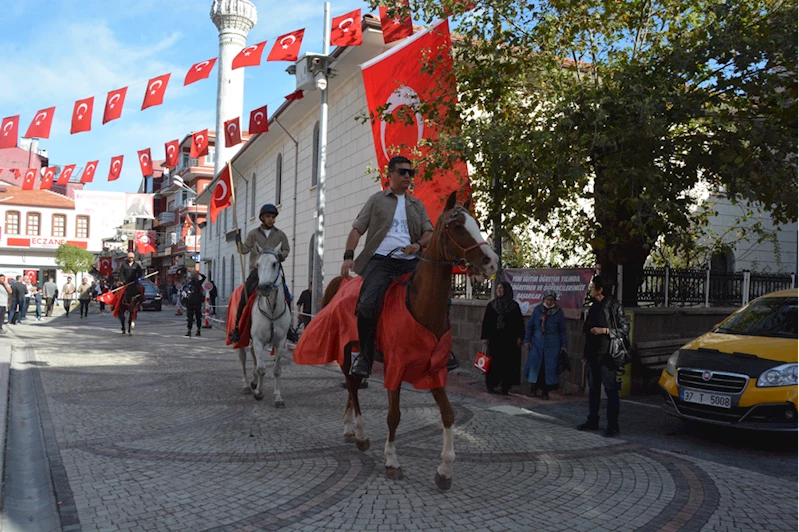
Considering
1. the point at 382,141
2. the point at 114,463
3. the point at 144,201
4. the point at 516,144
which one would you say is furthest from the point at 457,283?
the point at 144,201

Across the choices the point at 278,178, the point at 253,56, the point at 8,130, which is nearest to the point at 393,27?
the point at 253,56

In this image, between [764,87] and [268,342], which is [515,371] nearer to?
[268,342]

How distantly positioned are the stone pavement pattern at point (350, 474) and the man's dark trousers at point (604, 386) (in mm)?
A: 362

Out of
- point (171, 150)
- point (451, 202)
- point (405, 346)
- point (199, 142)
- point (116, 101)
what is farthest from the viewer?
point (171, 150)

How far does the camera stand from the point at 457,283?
1362 centimetres

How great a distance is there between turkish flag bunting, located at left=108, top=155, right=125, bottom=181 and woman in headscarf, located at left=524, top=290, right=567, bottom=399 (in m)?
18.1

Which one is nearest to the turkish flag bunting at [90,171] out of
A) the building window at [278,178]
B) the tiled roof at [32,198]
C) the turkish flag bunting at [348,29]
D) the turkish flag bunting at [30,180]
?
the turkish flag bunting at [30,180]

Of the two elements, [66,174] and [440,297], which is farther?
[66,174]

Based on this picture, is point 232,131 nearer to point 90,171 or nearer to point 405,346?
point 90,171

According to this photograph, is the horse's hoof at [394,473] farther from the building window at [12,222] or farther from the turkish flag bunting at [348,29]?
the building window at [12,222]

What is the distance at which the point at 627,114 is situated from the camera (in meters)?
8.57

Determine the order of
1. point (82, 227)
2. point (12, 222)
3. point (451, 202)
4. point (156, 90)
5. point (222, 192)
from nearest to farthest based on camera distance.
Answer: point (451, 202), point (222, 192), point (156, 90), point (12, 222), point (82, 227)

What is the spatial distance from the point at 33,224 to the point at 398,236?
6217cm

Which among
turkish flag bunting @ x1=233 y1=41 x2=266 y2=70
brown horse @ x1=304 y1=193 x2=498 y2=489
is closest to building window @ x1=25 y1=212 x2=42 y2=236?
turkish flag bunting @ x1=233 y1=41 x2=266 y2=70
